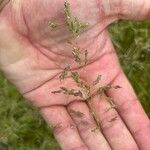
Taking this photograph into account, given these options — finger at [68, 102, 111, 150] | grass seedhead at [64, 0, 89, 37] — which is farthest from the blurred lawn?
grass seedhead at [64, 0, 89, 37]

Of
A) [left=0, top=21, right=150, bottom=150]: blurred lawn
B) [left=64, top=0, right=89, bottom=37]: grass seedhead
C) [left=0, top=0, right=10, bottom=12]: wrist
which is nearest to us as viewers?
[left=64, top=0, right=89, bottom=37]: grass seedhead

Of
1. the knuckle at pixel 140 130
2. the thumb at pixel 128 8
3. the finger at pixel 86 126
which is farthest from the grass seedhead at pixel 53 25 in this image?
the knuckle at pixel 140 130

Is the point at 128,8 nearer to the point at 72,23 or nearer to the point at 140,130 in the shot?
the point at 72,23

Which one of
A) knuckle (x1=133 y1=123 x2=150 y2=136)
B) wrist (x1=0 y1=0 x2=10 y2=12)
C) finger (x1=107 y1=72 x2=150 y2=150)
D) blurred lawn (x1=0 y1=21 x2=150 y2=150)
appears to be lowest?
knuckle (x1=133 y1=123 x2=150 y2=136)

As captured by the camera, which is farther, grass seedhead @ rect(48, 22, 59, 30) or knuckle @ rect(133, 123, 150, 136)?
knuckle @ rect(133, 123, 150, 136)

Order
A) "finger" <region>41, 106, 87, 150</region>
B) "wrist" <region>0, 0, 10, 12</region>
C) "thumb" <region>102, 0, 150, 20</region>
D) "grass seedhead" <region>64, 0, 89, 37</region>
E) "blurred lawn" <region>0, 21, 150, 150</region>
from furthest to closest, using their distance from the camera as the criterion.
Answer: "blurred lawn" <region>0, 21, 150, 150</region>
"wrist" <region>0, 0, 10, 12</region>
"finger" <region>41, 106, 87, 150</region>
"thumb" <region>102, 0, 150, 20</region>
"grass seedhead" <region>64, 0, 89, 37</region>

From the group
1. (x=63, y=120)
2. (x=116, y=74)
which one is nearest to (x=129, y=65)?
(x=116, y=74)

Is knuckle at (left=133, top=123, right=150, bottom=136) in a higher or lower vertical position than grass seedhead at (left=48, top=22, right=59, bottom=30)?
lower

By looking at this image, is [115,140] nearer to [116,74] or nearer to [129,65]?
[116,74]

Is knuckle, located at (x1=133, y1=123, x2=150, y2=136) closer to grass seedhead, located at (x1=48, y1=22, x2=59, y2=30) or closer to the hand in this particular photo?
the hand
